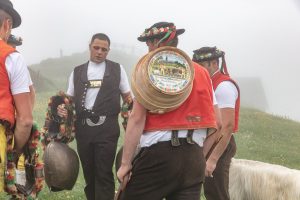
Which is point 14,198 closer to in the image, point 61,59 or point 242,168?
point 242,168

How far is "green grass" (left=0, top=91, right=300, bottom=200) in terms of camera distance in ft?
39.3

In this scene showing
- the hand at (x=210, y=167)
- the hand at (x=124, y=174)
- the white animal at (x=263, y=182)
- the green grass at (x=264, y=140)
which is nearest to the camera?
the hand at (x=124, y=174)

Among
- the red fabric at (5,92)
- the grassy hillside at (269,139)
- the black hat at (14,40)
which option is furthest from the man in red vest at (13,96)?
the grassy hillside at (269,139)

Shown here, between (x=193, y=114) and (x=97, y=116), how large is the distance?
7.19 feet

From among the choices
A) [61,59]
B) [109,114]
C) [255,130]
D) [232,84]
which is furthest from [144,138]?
[61,59]

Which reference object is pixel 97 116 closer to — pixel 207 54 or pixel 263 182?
pixel 207 54

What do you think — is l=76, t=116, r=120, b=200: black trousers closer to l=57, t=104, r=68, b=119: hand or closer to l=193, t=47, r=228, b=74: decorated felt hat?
l=57, t=104, r=68, b=119: hand

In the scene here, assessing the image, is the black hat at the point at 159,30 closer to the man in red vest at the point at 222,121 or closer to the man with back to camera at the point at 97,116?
the man in red vest at the point at 222,121

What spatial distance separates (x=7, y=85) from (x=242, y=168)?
3.42m

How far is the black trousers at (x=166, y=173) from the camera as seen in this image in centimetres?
349

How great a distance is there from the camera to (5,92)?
3.40 metres

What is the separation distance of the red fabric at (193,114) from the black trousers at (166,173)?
125 mm

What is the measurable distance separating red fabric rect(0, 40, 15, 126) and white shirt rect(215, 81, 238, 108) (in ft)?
7.03

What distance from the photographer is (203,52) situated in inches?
202
